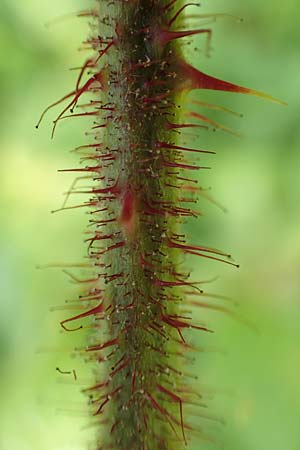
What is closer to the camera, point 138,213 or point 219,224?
point 138,213

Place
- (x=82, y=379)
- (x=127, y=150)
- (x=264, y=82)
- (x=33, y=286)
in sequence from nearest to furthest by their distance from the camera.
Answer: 1. (x=127, y=150)
2. (x=82, y=379)
3. (x=33, y=286)
4. (x=264, y=82)

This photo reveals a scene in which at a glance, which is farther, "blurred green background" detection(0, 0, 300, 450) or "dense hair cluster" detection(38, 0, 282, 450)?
"blurred green background" detection(0, 0, 300, 450)

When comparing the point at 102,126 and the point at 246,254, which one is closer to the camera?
the point at 102,126

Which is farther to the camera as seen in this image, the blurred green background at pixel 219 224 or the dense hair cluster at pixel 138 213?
the blurred green background at pixel 219 224

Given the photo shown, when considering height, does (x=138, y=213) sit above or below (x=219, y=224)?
above

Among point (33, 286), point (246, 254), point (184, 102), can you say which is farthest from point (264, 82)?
point (184, 102)

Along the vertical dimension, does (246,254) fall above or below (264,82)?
below

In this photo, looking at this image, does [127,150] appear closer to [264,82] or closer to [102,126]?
[102,126]

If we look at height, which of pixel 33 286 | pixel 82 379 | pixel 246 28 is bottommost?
pixel 82 379
